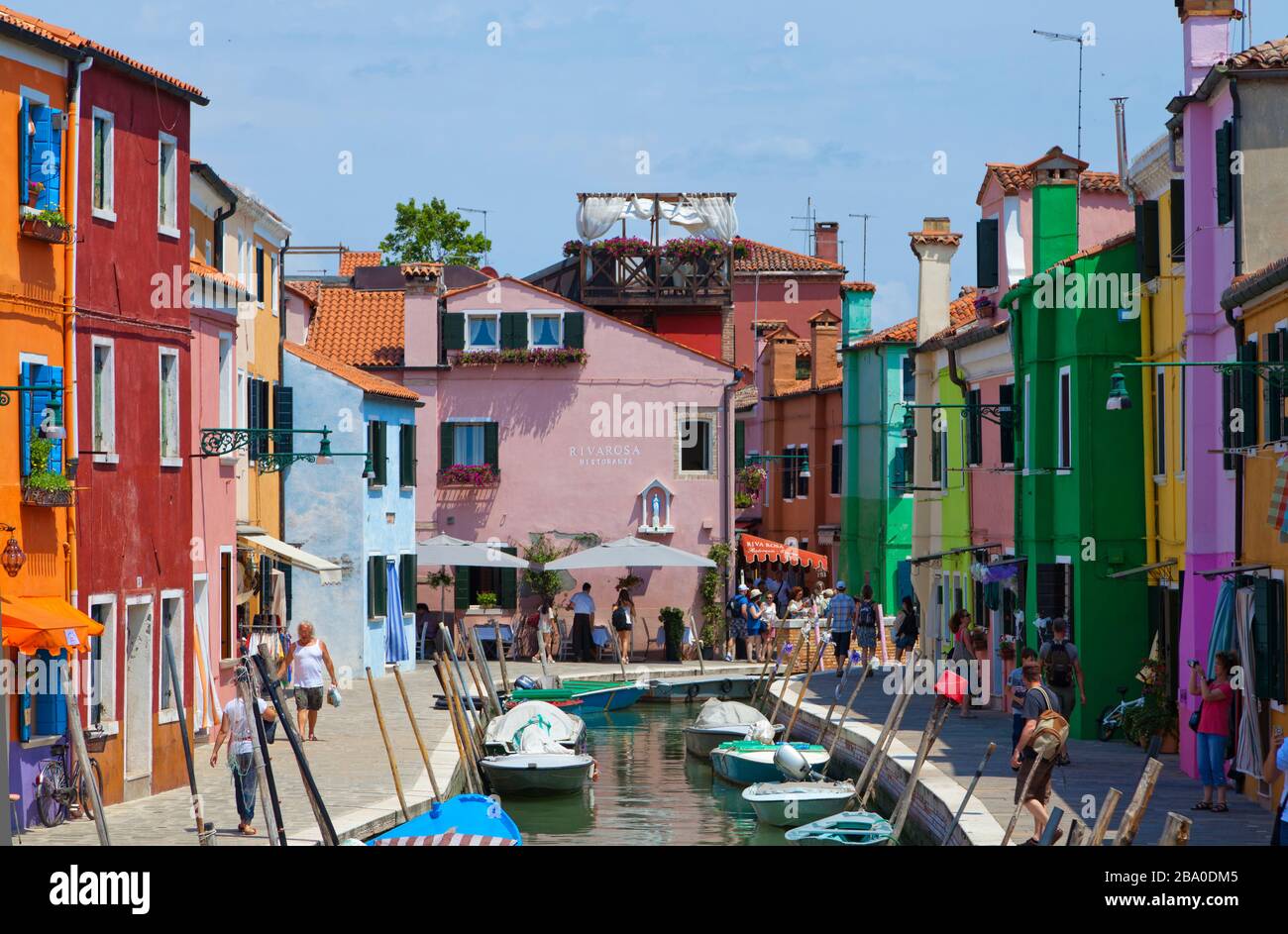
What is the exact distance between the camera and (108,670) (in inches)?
850

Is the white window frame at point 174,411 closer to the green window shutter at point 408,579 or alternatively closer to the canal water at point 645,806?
the canal water at point 645,806

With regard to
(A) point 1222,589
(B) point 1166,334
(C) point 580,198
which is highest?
(C) point 580,198

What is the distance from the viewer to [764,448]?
62.3 m

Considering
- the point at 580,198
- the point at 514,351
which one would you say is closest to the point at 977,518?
the point at 514,351

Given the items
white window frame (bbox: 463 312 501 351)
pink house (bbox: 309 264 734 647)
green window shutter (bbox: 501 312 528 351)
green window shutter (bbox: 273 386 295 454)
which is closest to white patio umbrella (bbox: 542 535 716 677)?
pink house (bbox: 309 264 734 647)

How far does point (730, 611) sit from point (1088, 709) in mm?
18606

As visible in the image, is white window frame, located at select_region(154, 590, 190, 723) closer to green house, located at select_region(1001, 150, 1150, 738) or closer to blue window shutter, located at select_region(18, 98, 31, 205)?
blue window shutter, located at select_region(18, 98, 31, 205)

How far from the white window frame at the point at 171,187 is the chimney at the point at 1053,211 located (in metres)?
13.3

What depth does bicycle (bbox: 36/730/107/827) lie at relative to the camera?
1925 centimetres

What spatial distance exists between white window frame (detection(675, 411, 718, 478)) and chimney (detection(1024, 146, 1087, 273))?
17.2 meters

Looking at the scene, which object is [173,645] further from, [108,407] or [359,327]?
[359,327]
